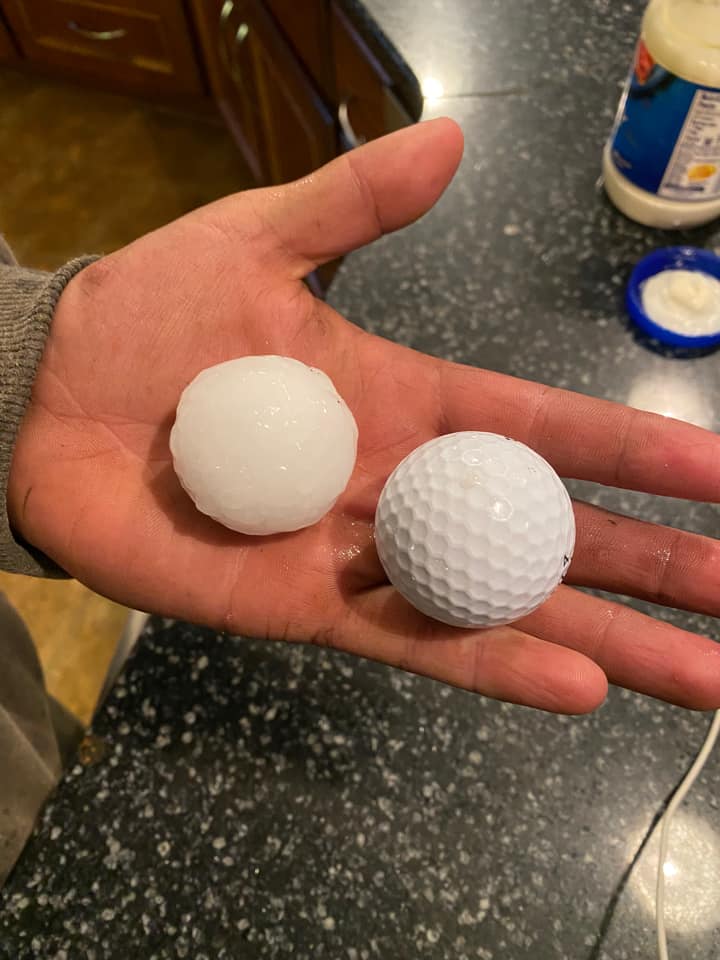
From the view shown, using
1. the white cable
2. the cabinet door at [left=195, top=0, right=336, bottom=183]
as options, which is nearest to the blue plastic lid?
the white cable

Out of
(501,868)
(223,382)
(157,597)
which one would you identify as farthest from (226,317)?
(501,868)

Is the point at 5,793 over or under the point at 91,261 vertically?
under

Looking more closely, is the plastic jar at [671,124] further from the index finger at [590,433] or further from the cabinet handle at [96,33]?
the cabinet handle at [96,33]

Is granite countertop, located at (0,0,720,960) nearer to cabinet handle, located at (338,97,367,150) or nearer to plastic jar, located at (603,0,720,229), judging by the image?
plastic jar, located at (603,0,720,229)

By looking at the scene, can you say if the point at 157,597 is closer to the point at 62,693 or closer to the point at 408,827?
the point at 408,827

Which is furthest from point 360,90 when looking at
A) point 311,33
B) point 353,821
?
point 353,821

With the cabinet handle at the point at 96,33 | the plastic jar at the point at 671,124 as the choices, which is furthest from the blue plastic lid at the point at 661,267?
the cabinet handle at the point at 96,33
